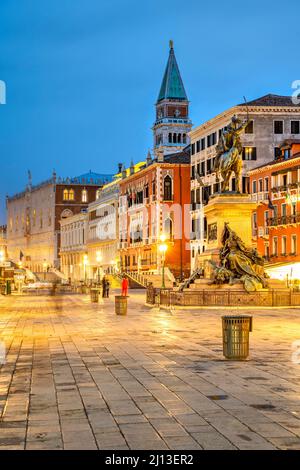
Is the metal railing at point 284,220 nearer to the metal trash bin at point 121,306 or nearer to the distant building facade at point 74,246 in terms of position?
the metal trash bin at point 121,306

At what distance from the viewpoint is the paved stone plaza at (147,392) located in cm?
866

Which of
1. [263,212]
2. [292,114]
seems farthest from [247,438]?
[292,114]

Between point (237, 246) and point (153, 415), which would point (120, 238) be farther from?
point (153, 415)

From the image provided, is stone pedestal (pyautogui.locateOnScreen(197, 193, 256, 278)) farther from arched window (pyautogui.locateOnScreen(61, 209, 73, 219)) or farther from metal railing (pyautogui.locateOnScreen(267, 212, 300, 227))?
arched window (pyautogui.locateOnScreen(61, 209, 73, 219))

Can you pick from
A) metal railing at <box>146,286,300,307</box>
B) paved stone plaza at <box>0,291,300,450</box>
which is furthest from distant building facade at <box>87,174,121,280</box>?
paved stone plaza at <box>0,291,300,450</box>

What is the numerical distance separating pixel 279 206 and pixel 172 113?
8730 cm

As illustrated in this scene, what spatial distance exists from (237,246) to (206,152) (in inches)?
1948

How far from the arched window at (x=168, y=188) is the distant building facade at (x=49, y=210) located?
5892 centimetres

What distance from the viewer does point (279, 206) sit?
6750 cm

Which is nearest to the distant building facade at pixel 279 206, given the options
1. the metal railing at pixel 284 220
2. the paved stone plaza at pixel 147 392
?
the metal railing at pixel 284 220

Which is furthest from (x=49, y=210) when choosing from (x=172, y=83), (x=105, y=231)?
(x=105, y=231)

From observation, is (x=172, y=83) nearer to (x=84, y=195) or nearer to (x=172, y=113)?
(x=172, y=113)

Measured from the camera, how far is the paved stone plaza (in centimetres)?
866
